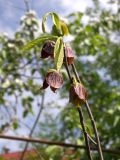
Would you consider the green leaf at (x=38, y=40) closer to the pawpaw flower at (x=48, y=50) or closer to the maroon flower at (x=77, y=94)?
the pawpaw flower at (x=48, y=50)

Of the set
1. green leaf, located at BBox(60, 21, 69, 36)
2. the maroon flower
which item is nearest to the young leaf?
green leaf, located at BBox(60, 21, 69, 36)

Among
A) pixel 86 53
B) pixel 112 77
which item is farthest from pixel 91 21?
pixel 112 77

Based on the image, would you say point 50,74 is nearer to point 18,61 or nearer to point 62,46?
point 62,46

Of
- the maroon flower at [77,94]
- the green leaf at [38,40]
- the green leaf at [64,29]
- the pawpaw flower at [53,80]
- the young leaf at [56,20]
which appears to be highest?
the young leaf at [56,20]

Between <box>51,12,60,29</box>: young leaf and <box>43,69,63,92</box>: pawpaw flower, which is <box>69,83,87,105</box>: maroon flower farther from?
<box>51,12,60,29</box>: young leaf

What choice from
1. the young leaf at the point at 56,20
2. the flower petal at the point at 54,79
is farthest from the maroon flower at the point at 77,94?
the young leaf at the point at 56,20
